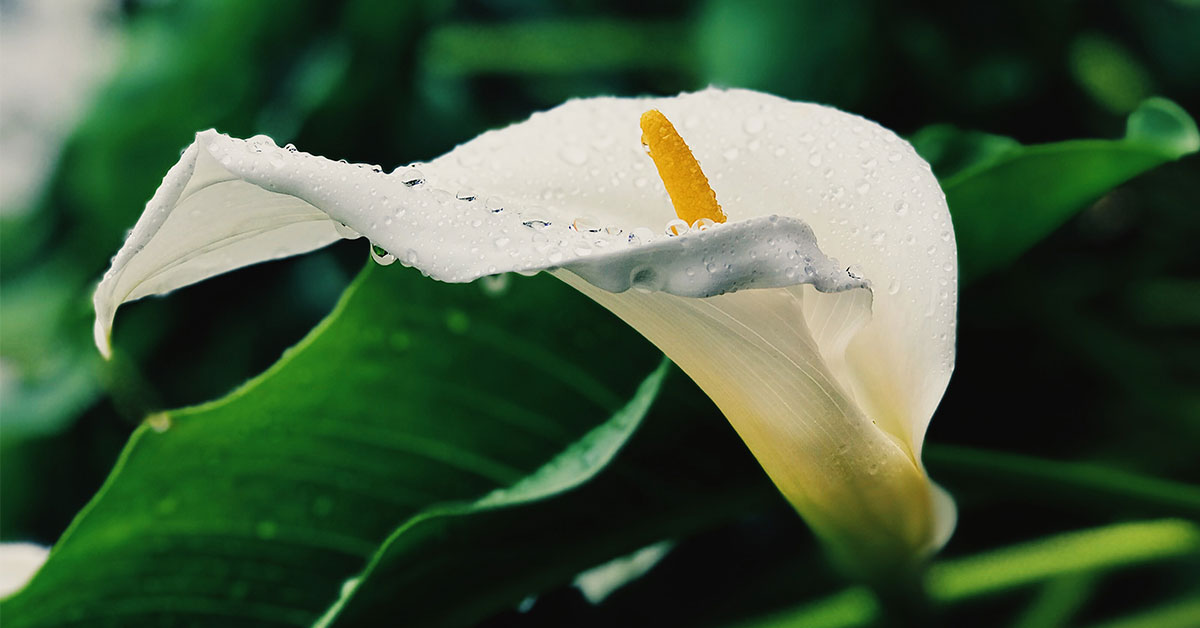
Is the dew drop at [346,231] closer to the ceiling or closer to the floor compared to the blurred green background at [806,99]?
closer to the ceiling

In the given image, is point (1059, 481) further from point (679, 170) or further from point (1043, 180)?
point (679, 170)

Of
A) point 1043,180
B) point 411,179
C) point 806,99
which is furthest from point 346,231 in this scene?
point 806,99

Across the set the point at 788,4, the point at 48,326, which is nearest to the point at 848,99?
the point at 788,4

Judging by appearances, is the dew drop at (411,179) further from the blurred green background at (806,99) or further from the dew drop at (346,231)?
the blurred green background at (806,99)

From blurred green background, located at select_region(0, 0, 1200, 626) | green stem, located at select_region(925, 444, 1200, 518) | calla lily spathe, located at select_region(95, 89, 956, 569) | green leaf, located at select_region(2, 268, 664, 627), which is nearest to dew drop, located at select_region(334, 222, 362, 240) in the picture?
calla lily spathe, located at select_region(95, 89, 956, 569)

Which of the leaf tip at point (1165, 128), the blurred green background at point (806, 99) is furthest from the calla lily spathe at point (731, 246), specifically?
the blurred green background at point (806, 99)

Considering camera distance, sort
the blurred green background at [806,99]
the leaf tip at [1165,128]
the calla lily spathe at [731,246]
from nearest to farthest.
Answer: the calla lily spathe at [731,246] → the leaf tip at [1165,128] → the blurred green background at [806,99]

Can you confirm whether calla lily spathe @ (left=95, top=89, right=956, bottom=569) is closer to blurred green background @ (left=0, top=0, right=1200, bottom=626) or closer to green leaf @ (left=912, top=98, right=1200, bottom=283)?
green leaf @ (left=912, top=98, right=1200, bottom=283)
